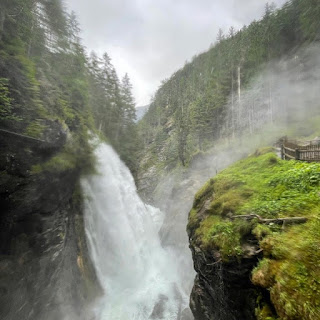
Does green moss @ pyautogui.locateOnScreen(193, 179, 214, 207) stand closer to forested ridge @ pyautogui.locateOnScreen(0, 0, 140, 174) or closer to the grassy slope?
the grassy slope

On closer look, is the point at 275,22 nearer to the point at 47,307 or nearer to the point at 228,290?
the point at 228,290

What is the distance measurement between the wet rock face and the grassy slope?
382mm

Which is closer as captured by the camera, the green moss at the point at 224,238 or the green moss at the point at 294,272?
the green moss at the point at 294,272

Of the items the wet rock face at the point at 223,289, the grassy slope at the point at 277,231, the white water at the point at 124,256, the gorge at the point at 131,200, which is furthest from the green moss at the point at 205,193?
the white water at the point at 124,256

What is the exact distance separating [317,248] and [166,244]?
2123 cm

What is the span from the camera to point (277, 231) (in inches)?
194

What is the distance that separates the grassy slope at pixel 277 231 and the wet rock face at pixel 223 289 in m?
0.38

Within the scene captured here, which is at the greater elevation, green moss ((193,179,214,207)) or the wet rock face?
green moss ((193,179,214,207))

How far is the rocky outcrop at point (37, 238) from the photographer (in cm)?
979

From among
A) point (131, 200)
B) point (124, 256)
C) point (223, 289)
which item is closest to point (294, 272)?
point (223, 289)

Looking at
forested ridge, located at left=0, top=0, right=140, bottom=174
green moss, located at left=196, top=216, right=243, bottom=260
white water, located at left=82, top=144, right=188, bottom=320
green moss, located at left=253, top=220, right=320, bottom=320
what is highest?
forested ridge, located at left=0, top=0, right=140, bottom=174

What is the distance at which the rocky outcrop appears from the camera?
32.1ft

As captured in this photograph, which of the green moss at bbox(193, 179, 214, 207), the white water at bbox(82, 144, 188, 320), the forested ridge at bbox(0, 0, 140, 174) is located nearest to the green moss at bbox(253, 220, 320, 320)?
the green moss at bbox(193, 179, 214, 207)

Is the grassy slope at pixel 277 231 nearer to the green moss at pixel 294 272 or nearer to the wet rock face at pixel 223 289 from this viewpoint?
the green moss at pixel 294 272
